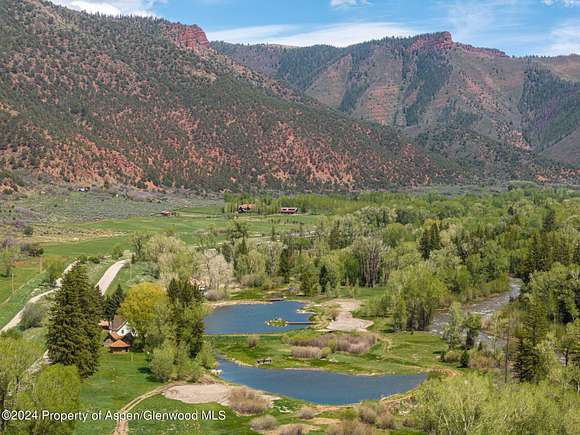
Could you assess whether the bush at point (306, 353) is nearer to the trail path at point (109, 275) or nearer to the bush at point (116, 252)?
the trail path at point (109, 275)

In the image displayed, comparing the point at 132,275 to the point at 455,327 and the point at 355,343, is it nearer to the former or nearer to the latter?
the point at 355,343

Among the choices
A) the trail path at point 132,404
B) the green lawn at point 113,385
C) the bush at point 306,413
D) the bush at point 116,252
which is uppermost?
the bush at point 116,252

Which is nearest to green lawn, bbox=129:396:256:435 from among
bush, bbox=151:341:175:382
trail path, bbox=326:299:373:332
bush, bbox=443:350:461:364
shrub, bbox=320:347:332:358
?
bush, bbox=151:341:175:382

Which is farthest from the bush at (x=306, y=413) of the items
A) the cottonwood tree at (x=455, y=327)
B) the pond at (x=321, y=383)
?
the cottonwood tree at (x=455, y=327)

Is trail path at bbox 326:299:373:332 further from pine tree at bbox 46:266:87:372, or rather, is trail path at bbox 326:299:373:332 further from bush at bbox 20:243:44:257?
bush at bbox 20:243:44:257

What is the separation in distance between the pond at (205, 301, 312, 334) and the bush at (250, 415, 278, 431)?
36.7 meters

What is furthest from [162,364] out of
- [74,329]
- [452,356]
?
[452,356]

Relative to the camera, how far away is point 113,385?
62.2 meters

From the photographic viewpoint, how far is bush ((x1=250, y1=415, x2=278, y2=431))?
54.6 metres

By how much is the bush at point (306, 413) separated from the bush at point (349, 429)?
4649 mm

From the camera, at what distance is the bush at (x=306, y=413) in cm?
5697

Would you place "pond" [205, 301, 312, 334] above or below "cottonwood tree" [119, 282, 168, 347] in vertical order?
below

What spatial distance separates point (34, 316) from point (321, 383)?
31533 mm

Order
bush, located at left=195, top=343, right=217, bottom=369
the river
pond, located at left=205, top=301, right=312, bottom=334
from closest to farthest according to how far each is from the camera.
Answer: bush, located at left=195, top=343, right=217, bottom=369, the river, pond, located at left=205, top=301, right=312, bottom=334
